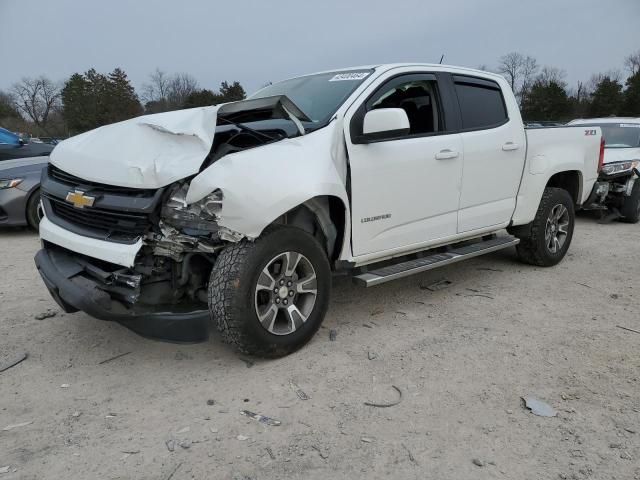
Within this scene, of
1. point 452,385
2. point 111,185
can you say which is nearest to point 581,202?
point 452,385

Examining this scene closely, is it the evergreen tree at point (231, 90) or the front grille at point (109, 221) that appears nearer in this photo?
the front grille at point (109, 221)

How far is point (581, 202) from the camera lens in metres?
5.78

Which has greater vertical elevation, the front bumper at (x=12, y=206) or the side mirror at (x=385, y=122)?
the side mirror at (x=385, y=122)

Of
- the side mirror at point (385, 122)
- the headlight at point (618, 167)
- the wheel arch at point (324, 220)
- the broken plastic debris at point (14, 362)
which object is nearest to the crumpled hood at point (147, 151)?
the wheel arch at point (324, 220)

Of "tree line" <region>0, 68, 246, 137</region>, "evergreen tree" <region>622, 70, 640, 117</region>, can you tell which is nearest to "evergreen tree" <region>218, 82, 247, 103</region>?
"tree line" <region>0, 68, 246, 137</region>

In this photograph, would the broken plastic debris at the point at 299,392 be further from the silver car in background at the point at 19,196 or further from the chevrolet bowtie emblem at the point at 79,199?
the silver car in background at the point at 19,196

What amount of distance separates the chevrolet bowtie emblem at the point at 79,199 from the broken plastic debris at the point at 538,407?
9.14 ft

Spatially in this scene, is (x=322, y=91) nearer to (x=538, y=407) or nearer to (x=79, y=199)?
(x=79, y=199)

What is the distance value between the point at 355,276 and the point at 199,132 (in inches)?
58.2

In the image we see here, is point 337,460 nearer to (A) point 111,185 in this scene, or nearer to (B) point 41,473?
(B) point 41,473

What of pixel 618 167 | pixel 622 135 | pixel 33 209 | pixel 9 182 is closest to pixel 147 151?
pixel 33 209

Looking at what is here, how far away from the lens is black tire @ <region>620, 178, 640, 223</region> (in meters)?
8.09

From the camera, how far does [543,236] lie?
526 cm

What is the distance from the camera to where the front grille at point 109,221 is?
295 centimetres
